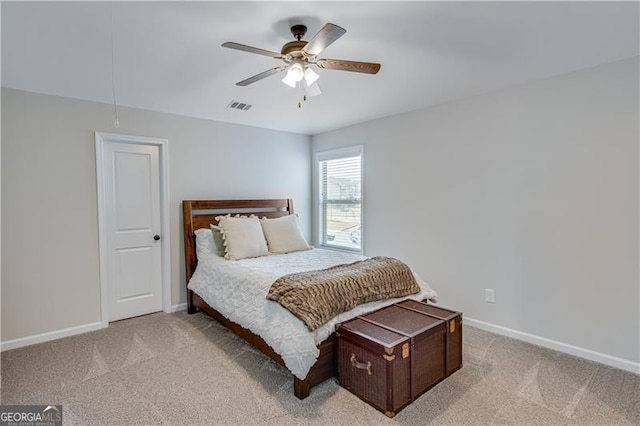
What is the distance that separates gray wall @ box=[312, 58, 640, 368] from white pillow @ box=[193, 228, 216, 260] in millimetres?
2146

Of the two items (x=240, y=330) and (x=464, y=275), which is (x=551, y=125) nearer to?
(x=464, y=275)

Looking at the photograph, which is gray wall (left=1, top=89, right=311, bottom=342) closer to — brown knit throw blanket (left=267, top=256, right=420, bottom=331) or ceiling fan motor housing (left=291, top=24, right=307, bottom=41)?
brown knit throw blanket (left=267, top=256, right=420, bottom=331)

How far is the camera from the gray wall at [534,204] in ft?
8.16

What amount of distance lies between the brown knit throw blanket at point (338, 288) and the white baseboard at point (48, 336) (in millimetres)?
2153

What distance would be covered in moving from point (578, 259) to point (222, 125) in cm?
390

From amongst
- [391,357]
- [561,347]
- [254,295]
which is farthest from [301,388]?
[561,347]

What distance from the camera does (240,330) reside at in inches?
114

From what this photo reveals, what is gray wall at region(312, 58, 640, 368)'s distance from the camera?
249 centimetres

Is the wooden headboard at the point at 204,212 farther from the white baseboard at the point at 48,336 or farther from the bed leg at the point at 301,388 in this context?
the bed leg at the point at 301,388

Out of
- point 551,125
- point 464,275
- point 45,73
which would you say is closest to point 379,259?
point 464,275

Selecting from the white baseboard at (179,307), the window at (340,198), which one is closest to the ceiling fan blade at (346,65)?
the window at (340,198)

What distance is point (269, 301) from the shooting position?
2.44 metres

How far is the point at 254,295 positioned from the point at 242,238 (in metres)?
1.03

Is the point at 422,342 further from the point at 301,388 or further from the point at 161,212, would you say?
the point at 161,212
